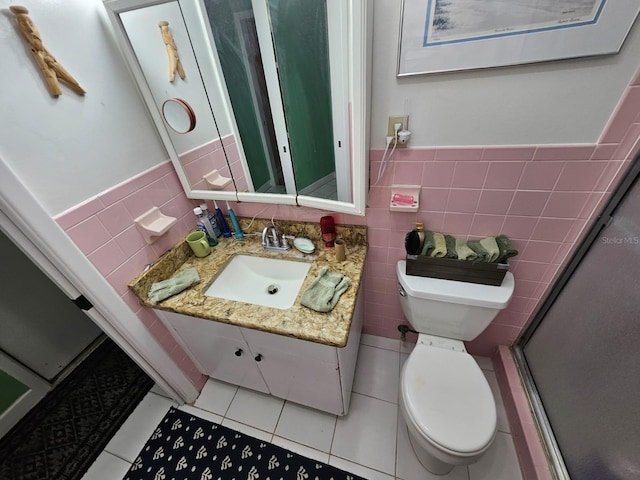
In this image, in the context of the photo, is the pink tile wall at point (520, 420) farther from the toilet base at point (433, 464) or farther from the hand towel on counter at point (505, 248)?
the hand towel on counter at point (505, 248)

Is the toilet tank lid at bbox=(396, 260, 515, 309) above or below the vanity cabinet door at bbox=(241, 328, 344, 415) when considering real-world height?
above

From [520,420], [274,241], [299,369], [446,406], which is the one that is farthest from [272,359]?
[520,420]

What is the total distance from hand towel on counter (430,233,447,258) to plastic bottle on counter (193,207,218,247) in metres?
1.08

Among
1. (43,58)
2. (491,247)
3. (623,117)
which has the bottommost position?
(491,247)

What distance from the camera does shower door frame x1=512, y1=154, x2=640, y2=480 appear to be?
2.67 ft

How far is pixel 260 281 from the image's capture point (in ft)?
4.10

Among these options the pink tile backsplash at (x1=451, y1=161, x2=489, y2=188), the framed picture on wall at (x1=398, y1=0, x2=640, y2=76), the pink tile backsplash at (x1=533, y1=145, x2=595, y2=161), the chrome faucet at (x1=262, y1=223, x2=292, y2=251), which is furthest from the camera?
the chrome faucet at (x1=262, y1=223, x2=292, y2=251)

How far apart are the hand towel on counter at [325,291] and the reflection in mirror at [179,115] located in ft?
2.83

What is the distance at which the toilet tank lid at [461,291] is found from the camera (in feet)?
3.28

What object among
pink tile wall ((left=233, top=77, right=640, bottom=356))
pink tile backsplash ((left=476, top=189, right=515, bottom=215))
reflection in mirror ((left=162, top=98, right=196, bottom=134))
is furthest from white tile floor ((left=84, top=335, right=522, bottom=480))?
reflection in mirror ((left=162, top=98, right=196, bottom=134))

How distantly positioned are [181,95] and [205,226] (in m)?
0.60

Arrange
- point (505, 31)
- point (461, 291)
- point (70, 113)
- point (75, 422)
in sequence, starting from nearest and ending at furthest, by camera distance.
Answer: point (505, 31), point (70, 113), point (461, 291), point (75, 422)

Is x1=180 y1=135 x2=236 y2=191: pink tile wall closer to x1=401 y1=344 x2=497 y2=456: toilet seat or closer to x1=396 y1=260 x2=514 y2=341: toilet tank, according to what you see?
x1=396 y1=260 x2=514 y2=341: toilet tank

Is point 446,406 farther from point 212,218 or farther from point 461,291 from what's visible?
point 212,218
